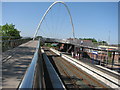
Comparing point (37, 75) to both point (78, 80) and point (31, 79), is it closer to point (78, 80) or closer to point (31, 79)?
point (31, 79)

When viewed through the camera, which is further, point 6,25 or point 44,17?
point 6,25

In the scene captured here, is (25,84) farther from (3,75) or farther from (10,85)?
(3,75)

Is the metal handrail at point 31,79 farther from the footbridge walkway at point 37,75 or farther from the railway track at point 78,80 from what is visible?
the railway track at point 78,80

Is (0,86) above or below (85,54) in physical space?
above

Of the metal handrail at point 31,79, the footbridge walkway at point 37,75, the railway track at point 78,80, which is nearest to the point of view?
the metal handrail at point 31,79

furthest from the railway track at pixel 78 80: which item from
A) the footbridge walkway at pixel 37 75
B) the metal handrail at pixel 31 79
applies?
the metal handrail at pixel 31 79

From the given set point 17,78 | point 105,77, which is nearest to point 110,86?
point 105,77

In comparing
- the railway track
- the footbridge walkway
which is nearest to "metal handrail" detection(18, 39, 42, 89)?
the footbridge walkway

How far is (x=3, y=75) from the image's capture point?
612cm

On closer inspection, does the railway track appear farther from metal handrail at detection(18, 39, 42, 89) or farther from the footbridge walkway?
metal handrail at detection(18, 39, 42, 89)

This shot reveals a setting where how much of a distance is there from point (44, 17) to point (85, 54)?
91.2 feet

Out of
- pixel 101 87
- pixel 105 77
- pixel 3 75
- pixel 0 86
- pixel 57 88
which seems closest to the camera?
pixel 0 86

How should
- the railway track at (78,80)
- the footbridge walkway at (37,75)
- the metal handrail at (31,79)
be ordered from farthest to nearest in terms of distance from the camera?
the railway track at (78,80)
the footbridge walkway at (37,75)
the metal handrail at (31,79)

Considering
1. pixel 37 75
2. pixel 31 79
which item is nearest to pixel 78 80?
pixel 37 75
